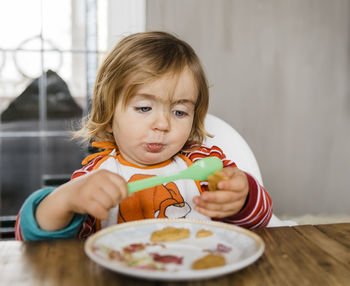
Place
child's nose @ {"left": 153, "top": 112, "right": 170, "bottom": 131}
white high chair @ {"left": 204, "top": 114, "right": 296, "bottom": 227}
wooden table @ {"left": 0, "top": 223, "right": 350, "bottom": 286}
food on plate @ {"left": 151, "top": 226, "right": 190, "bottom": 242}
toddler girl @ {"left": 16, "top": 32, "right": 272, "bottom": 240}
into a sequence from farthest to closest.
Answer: white high chair @ {"left": 204, "top": 114, "right": 296, "bottom": 227} < child's nose @ {"left": 153, "top": 112, "right": 170, "bottom": 131} < toddler girl @ {"left": 16, "top": 32, "right": 272, "bottom": 240} < food on plate @ {"left": 151, "top": 226, "right": 190, "bottom": 242} < wooden table @ {"left": 0, "top": 223, "right": 350, "bottom": 286}

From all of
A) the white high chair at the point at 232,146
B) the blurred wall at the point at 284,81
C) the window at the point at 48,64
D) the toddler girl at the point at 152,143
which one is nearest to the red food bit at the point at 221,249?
the toddler girl at the point at 152,143

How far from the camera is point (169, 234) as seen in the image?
65cm

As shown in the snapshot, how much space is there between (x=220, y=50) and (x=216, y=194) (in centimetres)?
134

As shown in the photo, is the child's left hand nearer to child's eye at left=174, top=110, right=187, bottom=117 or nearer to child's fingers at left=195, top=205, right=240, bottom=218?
child's fingers at left=195, top=205, right=240, bottom=218

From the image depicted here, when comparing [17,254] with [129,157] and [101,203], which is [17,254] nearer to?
[101,203]

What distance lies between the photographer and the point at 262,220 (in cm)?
89

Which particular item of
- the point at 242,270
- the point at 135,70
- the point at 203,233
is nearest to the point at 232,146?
the point at 135,70

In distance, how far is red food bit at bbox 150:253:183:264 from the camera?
22.2 inches

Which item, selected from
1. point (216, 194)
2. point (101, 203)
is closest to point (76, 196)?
point (101, 203)

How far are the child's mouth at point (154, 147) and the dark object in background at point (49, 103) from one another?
1391mm

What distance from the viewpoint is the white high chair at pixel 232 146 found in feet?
3.74

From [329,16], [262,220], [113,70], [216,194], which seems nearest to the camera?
[216,194]

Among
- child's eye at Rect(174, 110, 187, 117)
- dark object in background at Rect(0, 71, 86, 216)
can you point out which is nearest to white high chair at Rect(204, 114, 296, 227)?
child's eye at Rect(174, 110, 187, 117)

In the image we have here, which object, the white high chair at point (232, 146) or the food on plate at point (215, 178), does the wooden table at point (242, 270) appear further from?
the white high chair at point (232, 146)
